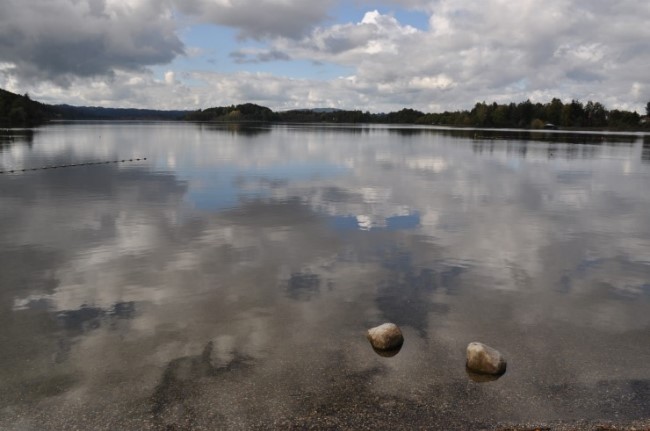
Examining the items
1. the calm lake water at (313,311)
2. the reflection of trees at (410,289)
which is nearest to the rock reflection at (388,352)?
the calm lake water at (313,311)

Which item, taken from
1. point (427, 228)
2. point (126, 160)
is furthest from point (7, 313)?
point (126, 160)

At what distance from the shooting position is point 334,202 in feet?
112

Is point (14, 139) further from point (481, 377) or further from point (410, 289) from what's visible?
point (481, 377)

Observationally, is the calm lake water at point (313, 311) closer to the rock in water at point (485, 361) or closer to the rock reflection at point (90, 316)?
the rock reflection at point (90, 316)

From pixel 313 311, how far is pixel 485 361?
555 cm

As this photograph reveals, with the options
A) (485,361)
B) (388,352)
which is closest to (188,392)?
(388,352)

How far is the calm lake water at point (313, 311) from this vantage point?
34.3 ft

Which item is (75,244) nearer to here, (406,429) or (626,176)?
(406,429)

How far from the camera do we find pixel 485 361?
11.8m

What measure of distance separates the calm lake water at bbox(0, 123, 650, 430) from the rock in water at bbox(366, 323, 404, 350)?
0.32m

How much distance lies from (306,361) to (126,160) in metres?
58.7

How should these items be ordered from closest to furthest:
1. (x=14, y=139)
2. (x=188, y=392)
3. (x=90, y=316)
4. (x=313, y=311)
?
(x=188, y=392) < (x=90, y=316) < (x=313, y=311) < (x=14, y=139)

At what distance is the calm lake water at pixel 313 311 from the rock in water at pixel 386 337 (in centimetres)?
32

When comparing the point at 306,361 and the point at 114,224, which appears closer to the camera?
→ the point at 306,361
